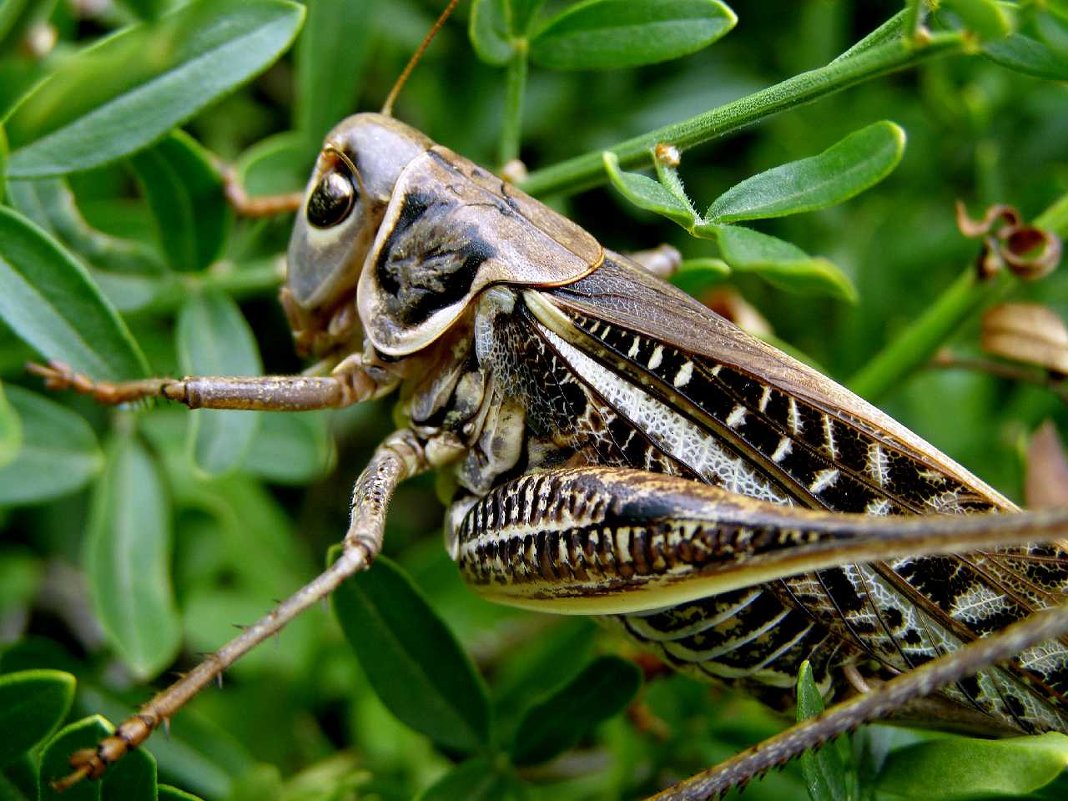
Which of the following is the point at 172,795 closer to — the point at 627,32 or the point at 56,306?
the point at 56,306

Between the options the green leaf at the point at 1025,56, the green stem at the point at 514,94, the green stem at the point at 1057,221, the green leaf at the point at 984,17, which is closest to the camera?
the green leaf at the point at 984,17

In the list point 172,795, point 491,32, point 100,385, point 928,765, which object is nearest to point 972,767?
point 928,765

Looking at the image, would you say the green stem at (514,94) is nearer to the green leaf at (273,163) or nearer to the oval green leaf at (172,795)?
the green leaf at (273,163)

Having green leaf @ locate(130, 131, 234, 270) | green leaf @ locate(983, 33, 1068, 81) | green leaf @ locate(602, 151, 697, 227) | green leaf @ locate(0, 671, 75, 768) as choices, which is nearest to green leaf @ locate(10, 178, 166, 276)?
green leaf @ locate(130, 131, 234, 270)

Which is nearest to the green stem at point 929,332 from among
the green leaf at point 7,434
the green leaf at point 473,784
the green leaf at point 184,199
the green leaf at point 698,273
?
the green leaf at point 698,273

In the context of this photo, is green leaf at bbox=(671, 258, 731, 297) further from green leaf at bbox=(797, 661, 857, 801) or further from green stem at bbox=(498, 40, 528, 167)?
green leaf at bbox=(797, 661, 857, 801)

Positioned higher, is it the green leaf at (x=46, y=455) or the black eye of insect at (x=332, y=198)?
the black eye of insect at (x=332, y=198)

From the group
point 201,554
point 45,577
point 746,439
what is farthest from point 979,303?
point 45,577
